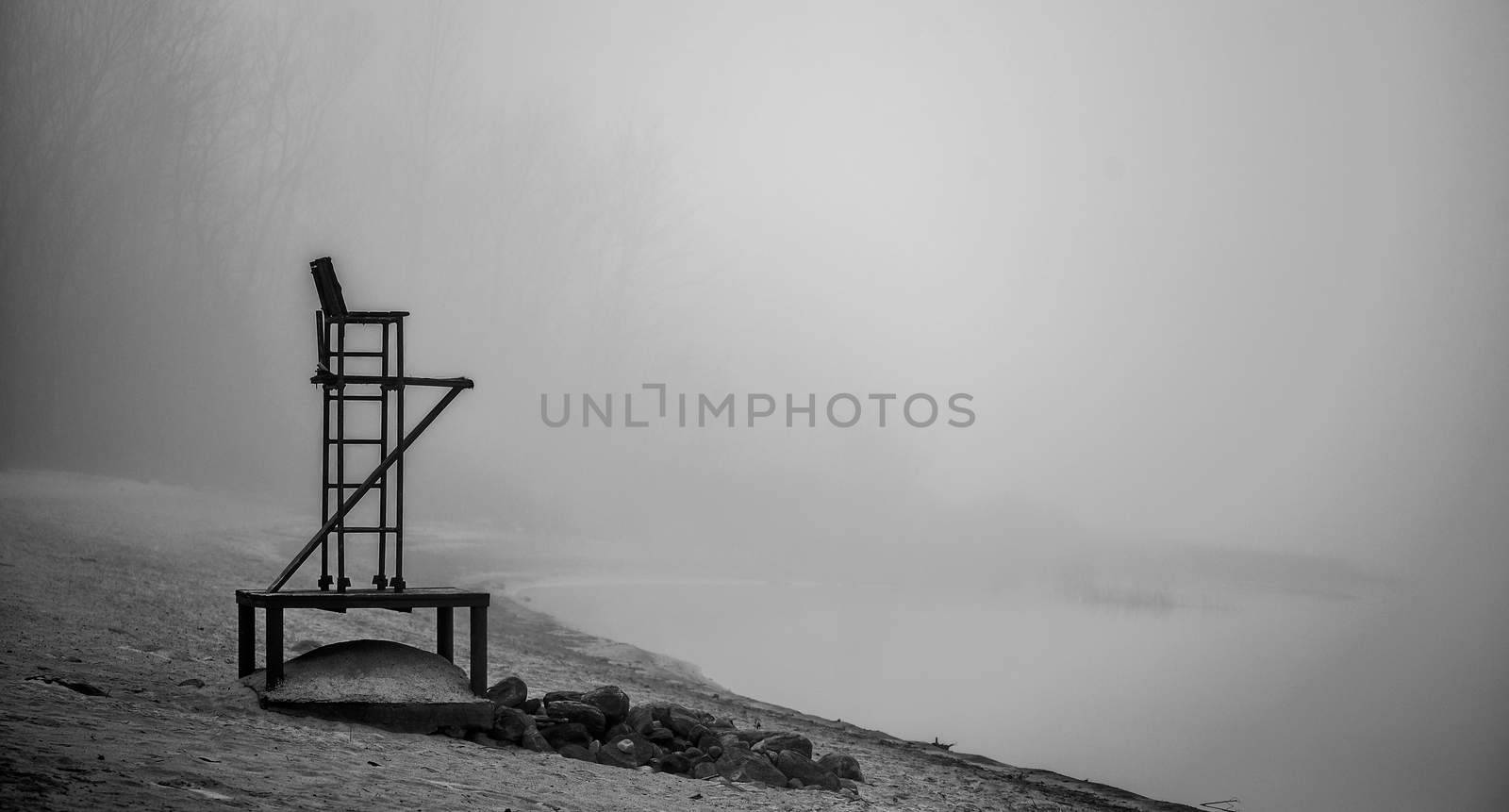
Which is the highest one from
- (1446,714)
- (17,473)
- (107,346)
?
(107,346)

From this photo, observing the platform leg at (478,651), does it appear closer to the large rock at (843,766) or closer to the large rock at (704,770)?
the large rock at (704,770)

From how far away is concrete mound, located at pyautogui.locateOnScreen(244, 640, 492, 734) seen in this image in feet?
32.8

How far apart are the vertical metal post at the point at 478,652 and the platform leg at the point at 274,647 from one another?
146cm

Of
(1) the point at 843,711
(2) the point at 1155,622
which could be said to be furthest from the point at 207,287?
(1) the point at 843,711

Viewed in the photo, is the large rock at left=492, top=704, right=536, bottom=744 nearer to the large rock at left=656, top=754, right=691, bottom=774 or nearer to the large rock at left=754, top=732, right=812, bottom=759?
the large rock at left=656, top=754, right=691, bottom=774

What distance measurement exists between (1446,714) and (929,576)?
61.2 feet

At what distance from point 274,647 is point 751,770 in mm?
3878

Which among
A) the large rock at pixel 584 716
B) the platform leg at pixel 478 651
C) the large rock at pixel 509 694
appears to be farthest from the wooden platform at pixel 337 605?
the large rock at pixel 584 716

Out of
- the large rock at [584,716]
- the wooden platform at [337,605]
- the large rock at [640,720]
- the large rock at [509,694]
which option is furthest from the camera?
the large rock at [640,720]

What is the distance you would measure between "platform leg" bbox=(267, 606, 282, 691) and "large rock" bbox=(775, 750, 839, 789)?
13.3ft

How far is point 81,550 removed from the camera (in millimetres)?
21047

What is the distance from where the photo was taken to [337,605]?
10.1 metres

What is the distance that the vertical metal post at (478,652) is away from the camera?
10.6 meters

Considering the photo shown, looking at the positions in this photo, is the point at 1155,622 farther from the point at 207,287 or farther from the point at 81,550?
the point at 207,287
